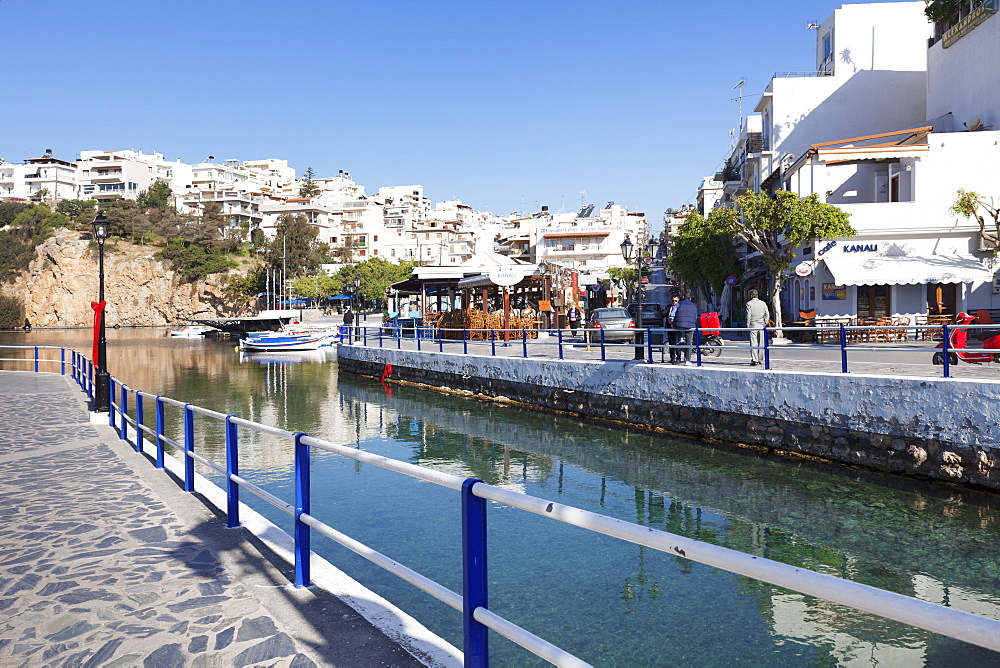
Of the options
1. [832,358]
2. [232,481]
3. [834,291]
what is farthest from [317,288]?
[232,481]

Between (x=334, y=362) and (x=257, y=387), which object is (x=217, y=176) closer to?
(x=334, y=362)

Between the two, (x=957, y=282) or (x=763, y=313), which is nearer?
(x=763, y=313)

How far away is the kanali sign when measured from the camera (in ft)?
83.4

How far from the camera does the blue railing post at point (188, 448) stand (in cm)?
776

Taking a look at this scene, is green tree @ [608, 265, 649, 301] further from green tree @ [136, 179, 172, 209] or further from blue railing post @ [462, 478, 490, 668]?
green tree @ [136, 179, 172, 209]

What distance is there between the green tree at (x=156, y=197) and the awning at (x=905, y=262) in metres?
106

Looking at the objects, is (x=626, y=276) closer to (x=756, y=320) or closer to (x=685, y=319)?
(x=685, y=319)

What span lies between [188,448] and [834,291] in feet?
82.2

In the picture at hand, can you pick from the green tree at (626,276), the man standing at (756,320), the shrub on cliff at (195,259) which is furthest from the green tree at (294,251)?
the man standing at (756,320)

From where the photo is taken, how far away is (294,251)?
94.6 meters

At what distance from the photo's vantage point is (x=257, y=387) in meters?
28.8

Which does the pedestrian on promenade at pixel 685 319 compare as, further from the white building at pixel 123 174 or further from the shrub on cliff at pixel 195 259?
the white building at pixel 123 174

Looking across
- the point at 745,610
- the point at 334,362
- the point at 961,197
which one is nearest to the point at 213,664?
the point at 745,610

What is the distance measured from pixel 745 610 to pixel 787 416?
7016 millimetres
